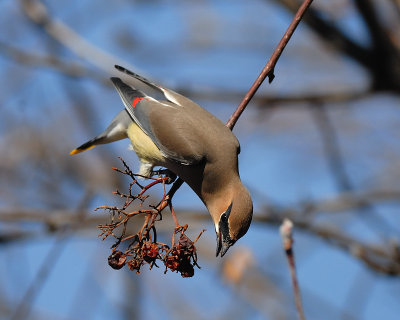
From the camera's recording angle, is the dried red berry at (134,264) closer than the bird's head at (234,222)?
Yes

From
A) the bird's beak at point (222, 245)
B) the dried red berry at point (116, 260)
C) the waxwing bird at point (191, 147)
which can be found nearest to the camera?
the dried red berry at point (116, 260)

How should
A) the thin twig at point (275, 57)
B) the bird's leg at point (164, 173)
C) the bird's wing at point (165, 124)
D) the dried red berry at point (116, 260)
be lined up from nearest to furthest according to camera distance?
1. the thin twig at point (275, 57)
2. the dried red berry at point (116, 260)
3. the bird's wing at point (165, 124)
4. the bird's leg at point (164, 173)

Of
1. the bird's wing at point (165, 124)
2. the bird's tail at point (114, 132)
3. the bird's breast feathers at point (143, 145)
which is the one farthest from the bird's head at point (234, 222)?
the bird's tail at point (114, 132)

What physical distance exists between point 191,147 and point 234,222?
0.73 metres

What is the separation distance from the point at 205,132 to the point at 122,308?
5.26 metres

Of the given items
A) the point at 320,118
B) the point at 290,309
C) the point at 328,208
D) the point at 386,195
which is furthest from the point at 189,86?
the point at 290,309

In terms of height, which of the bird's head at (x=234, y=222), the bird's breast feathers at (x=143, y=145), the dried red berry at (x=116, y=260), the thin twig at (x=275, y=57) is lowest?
the dried red berry at (x=116, y=260)

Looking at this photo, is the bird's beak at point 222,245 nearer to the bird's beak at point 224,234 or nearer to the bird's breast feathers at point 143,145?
the bird's beak at point 224,234

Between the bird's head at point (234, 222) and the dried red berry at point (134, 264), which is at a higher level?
the bird's head at point (234, 222)

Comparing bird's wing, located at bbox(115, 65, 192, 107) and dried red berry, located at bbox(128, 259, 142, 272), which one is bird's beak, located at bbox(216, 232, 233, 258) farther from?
bird's wing, located at bbox(115, 65, 192, 107)

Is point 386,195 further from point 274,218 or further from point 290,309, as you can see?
point 290,309

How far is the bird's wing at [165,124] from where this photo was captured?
14.3ft

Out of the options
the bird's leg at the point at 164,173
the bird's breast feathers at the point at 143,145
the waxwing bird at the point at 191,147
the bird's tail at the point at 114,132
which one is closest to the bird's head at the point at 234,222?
the waxwing bird at the point at 191,147

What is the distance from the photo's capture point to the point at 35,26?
7.22m
